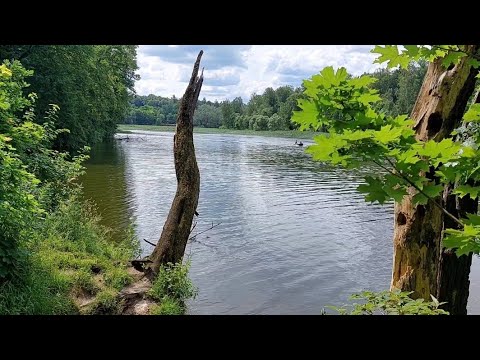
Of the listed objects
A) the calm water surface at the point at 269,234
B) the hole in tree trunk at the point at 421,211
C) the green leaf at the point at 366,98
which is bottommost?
the calm water surface at the point at 269,234

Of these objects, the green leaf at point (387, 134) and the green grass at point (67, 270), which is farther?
the green grass at point (67, 270)

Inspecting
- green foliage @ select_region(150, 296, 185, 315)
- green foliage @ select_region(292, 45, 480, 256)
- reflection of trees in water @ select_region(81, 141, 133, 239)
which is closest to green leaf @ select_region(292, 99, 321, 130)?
green foliage @ select_region(292, 45, 480, 256)

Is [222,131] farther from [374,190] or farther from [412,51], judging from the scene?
[374,190]

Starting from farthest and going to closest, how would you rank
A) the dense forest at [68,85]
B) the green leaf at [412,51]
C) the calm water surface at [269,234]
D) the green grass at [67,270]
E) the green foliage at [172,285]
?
the dense forest at [68,85], the calm water surface at [269,234], the green foliage at [172,285], the green grass at [67,270], the green leaf at [412,51]

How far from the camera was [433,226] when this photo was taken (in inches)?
135

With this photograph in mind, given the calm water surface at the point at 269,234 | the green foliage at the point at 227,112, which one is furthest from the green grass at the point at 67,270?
the green foliage at the point at 227,112

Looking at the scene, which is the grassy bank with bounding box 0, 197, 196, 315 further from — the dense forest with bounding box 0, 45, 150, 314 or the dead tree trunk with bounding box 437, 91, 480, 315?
the dead tree trunk with bounding box 437, 91, 480, 315

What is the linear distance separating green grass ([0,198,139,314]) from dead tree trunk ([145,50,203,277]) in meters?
0.72

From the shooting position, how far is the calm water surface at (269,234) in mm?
8320

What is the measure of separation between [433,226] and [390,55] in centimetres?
211

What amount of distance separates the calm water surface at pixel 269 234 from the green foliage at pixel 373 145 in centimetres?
612

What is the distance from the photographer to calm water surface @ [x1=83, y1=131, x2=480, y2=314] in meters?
8.32

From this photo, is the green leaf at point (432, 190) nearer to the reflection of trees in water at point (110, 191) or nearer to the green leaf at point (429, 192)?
the green leaf at point (429, 192)
